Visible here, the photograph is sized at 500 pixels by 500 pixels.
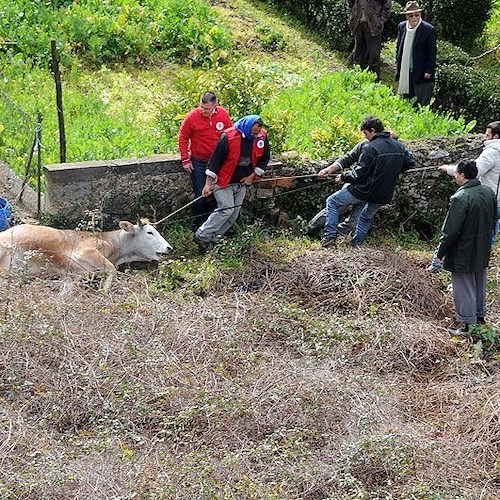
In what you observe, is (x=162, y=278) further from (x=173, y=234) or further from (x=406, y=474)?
(x=406, y=474)

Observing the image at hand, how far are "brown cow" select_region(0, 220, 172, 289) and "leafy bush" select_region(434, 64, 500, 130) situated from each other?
6760 mm

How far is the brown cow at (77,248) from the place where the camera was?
8477 mm

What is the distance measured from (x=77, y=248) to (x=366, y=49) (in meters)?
7.70

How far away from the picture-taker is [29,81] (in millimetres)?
12281

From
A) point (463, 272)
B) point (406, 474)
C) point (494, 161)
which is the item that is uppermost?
point (494, 161)

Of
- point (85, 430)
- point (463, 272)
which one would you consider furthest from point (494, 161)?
point (85, 430)

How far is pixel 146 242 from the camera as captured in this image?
30.0 feet

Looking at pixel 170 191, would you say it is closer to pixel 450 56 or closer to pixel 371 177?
pixel 371 177

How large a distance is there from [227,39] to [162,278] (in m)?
Answer: 7.32

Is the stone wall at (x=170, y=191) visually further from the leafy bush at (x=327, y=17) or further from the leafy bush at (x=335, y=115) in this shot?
the leafy bush at (x=327, y=17)

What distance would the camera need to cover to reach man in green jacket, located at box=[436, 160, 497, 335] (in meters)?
7.93

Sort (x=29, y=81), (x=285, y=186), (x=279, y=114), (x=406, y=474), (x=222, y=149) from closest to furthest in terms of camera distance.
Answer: (x=406, y=474), (x=222, y=149), (x=285, y=186), (x=279, y=114), (x=29, y=81)

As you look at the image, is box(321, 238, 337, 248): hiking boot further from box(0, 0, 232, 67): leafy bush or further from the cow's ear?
box(0, 0, 232, 67): leafy bush

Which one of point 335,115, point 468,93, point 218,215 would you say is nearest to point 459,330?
point 218,215
